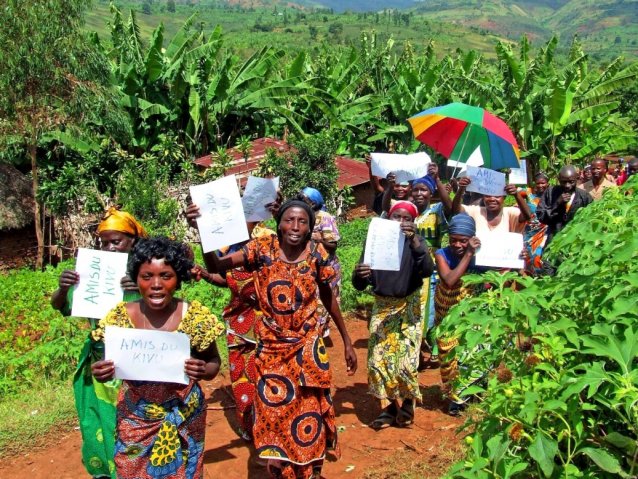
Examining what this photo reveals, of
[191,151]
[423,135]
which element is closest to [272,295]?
[423,135]

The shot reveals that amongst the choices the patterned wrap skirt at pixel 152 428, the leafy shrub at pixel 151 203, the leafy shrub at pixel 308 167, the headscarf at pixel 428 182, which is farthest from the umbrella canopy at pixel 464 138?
the leafy shrub at pixel 308 167

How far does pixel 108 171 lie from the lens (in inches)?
553

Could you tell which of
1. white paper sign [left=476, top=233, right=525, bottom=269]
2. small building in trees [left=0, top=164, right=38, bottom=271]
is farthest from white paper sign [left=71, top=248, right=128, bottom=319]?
small building in trees [left=0, top=164, right=38, bottom=271]

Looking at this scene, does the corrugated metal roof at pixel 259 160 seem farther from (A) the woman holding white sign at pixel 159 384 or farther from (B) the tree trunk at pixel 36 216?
(A) the woman holding white sign at pixel 159 384

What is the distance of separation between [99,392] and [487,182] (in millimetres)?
3530

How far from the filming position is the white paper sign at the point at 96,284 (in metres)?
3.51

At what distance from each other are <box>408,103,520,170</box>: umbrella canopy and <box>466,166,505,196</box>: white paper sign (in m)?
0.96

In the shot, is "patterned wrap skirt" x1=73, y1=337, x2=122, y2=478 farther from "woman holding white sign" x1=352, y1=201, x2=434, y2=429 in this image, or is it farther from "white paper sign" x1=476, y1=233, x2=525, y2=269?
"white paper sign" x1=476, y1=233, x2=525, y2=269

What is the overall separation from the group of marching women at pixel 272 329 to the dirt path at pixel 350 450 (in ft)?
0.52

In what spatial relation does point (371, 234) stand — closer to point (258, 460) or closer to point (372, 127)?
point (258, 460)

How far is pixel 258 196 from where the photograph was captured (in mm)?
4738

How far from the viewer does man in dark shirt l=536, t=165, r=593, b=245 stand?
21.7 feet

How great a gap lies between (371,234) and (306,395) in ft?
3.80

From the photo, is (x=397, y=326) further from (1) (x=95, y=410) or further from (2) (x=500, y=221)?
(1) (x=95, y=410)
